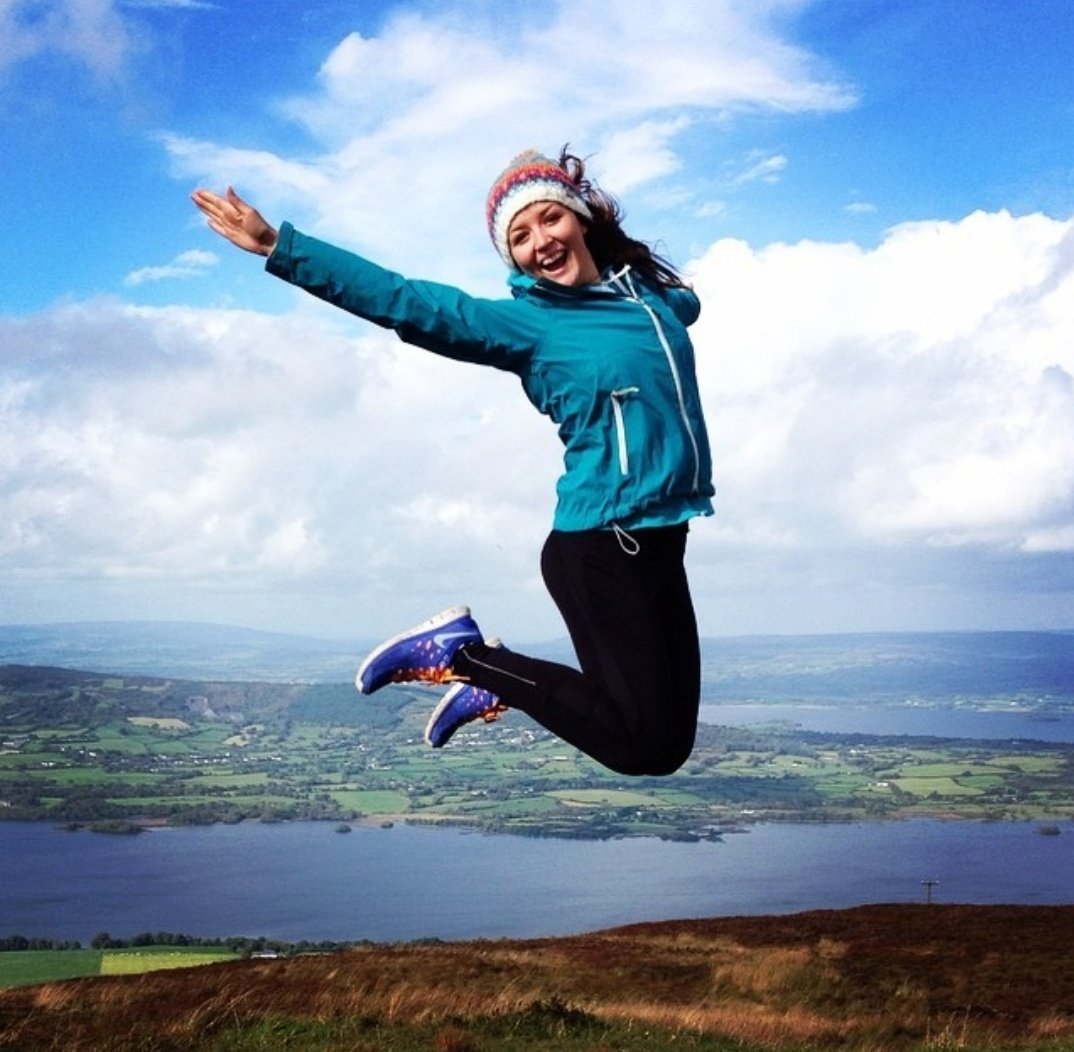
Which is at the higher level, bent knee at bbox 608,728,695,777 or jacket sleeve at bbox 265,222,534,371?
jacket sleeve at bbox 265,222,534,371

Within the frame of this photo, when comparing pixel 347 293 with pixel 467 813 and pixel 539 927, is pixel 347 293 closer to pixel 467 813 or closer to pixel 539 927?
pixel 539 927

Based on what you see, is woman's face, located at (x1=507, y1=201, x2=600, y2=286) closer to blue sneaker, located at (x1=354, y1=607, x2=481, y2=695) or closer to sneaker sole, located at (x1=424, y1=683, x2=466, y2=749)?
blue sneaker, located at (x1=354, y1=607, x2=481, y2=695)

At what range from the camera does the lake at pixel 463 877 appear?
65.7 meters

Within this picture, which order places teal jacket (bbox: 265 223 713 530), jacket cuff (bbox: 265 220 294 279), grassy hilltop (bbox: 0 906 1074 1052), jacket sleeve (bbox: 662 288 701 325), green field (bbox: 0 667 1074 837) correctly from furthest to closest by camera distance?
green field (bbox: 0 667 1074 837) → grassy hilltop (bbox: 0 906 1074 1052) → jacket sleeve (bbox: 662 288 701 325) → teal jacket (bbox: 265 223 713 530) → jacket cuff (bbox: 265 220 294 279)

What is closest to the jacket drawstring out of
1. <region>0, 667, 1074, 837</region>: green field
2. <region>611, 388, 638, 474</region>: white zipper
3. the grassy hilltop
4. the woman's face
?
<region>611, 388, 638, 474</region>: white zipper

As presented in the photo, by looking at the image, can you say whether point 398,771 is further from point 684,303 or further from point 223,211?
point 223,211

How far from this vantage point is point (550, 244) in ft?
12.1

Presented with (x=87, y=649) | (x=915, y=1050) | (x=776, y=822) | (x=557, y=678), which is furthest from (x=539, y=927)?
(x=87, y=649)

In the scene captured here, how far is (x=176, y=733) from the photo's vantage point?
9906 cm

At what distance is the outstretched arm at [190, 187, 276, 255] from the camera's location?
3.19 m

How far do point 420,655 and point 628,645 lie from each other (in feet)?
3.04

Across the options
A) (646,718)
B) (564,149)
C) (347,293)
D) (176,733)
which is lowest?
(176,733)

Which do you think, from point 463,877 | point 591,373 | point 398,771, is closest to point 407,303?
point 591,373

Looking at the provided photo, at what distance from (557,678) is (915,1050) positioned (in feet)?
38.5
